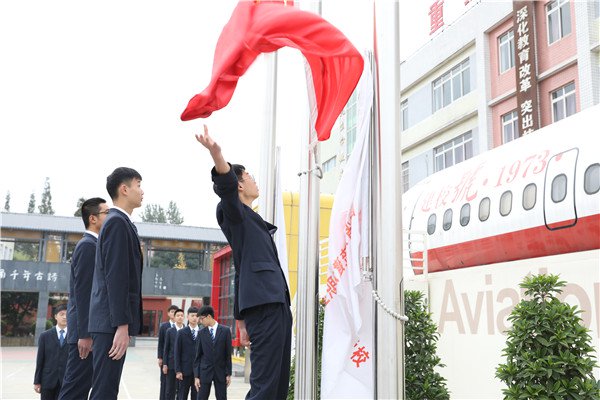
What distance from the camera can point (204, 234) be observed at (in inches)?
1364

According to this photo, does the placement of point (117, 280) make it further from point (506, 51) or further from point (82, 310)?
point (506, 51)

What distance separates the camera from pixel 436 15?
77.9ft

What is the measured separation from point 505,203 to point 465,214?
4.20 feet

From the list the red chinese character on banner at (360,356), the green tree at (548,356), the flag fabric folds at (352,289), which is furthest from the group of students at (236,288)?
the green tree at (548,356)

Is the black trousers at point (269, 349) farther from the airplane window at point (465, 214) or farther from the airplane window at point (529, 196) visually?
the airplane window at point (465, 214)

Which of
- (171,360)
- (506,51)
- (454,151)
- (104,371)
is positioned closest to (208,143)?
(104,371)

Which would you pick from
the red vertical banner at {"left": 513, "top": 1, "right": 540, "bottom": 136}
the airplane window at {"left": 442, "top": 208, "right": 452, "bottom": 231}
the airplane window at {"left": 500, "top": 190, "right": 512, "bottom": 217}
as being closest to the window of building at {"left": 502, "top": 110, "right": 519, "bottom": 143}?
the red vertical banner at {"left": 513, "top": 1, "right": 540, "bottom": 136}

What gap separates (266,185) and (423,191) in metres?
8.04

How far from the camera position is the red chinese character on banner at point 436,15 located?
2323cm

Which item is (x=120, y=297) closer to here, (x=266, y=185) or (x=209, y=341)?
(x=266, y=185)

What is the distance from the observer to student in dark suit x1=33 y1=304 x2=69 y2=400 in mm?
6789

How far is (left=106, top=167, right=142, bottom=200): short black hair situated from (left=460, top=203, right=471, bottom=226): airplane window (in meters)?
7.62

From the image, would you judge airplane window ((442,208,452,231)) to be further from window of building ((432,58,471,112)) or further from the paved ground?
window of building ((432,58,471,112))

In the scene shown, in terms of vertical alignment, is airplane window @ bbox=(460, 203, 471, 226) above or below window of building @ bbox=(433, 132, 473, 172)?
below
